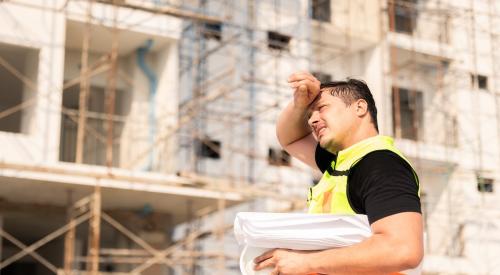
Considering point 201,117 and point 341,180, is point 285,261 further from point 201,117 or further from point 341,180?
point 201,117

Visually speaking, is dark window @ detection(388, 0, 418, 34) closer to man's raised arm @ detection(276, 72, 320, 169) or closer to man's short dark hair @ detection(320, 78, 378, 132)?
man's raised arm @ detection(276, 72, 320, 169)

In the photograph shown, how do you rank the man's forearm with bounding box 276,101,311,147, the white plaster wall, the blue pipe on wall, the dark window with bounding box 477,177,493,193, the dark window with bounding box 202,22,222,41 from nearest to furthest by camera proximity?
the man's forearm with bounding box 276,101,311,147 → the white plaster wall → the blue pipe on wall → the dark window with bounding box 202,22,222,41 → the dark window with bounding box 477,177,493,193

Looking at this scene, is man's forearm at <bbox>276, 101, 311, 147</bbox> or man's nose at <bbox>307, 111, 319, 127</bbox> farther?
man's forearm at <bbox>276, 101, 311, 147</bbox>

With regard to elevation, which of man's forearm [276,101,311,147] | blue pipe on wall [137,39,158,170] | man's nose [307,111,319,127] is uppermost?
blue pipe on wall [137,39,158,170]

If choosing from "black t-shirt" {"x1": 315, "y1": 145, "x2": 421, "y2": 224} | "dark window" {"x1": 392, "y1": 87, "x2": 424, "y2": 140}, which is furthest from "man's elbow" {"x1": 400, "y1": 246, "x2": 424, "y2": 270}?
"dark window" {"x1": 392, "y1": 87, "x2": 424, "y2": 140}

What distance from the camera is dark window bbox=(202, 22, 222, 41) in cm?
2202

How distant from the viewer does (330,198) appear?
3135 mm

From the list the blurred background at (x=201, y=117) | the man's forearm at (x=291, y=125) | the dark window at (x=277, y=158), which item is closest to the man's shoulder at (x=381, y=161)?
the man's forearm at (x=291, y=125)

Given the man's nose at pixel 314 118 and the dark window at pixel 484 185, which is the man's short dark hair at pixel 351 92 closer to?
the man's nose at pixel 314 118

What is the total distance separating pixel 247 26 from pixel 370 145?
786 inches

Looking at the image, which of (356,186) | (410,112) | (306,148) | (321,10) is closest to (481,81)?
(410,112)

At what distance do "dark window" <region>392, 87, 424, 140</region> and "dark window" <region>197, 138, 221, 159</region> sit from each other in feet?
23.7

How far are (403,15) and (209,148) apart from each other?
9.34 metres

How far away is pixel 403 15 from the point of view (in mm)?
28188
